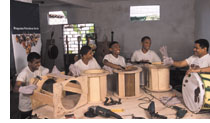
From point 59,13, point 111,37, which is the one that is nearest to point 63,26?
point 59,13

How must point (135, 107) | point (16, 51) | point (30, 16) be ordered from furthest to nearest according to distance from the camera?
point (30, 16) < point (16, 51) < point (135, 107)

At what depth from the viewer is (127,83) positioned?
2191mm

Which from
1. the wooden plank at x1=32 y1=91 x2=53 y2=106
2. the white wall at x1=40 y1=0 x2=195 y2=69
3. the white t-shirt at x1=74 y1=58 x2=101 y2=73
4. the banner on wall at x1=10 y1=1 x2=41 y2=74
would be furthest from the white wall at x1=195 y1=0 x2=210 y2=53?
the wooden plank at x1=32 y1=91 x2=53 y2=106

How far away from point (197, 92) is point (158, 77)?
0.71 metres

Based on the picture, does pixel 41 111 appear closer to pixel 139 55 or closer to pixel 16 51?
pixel 16 51

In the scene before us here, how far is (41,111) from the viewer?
1.97 metres

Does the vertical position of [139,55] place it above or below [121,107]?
above

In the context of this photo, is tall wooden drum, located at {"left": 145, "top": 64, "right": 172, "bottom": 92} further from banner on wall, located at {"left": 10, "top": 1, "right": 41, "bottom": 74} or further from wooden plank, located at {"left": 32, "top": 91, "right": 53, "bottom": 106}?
banner on wall, located at {"left": 10, "top": 1, "right": 41, "bottom": 74}

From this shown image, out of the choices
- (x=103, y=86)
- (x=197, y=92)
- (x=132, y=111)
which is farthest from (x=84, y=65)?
(x=197, y=92)

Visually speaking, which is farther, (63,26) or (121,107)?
(63,26)

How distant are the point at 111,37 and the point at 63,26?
1.83 metres

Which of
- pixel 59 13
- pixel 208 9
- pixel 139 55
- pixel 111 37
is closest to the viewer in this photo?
pixel 139 55

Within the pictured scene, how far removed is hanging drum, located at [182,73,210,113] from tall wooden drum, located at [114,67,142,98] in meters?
0.56

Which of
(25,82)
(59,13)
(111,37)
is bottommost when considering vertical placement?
(25,82)
